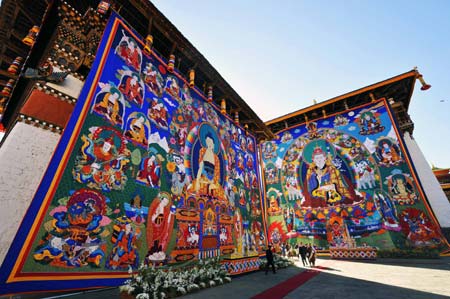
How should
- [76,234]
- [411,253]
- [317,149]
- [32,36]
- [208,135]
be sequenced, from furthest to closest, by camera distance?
[317,149], [411,253], [208,135], [32,36], [76,234]

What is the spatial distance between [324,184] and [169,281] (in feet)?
45.1

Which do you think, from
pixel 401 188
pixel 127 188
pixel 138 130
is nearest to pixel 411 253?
pixel 401 188

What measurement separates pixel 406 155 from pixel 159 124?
16.0 m

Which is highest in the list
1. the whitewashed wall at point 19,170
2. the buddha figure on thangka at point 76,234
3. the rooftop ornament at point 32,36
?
the rooftop ornament at point 32,36

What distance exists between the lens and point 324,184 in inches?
583

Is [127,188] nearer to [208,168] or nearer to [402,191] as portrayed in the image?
[208,168]

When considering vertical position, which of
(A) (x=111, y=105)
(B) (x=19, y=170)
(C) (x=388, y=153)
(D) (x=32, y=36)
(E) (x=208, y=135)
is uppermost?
(D) (x=32, y=36)

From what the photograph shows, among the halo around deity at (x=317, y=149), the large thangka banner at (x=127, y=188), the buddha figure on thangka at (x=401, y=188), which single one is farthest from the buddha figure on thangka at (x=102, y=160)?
the buddha figure on thangka at (x=401, y=188)

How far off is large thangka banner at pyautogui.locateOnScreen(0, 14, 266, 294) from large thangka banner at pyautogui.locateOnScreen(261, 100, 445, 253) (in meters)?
7.14

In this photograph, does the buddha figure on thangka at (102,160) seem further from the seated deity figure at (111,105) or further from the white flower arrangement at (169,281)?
the white flower arrangement at (169,281)

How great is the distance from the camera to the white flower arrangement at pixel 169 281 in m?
4.25

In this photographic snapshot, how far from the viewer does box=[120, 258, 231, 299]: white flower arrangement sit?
425cm

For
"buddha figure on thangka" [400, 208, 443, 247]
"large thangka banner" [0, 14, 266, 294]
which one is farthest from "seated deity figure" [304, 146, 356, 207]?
"large thangka banner" [0, 14, 266, 294]

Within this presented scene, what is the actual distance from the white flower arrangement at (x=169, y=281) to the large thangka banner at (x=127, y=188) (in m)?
0.31
